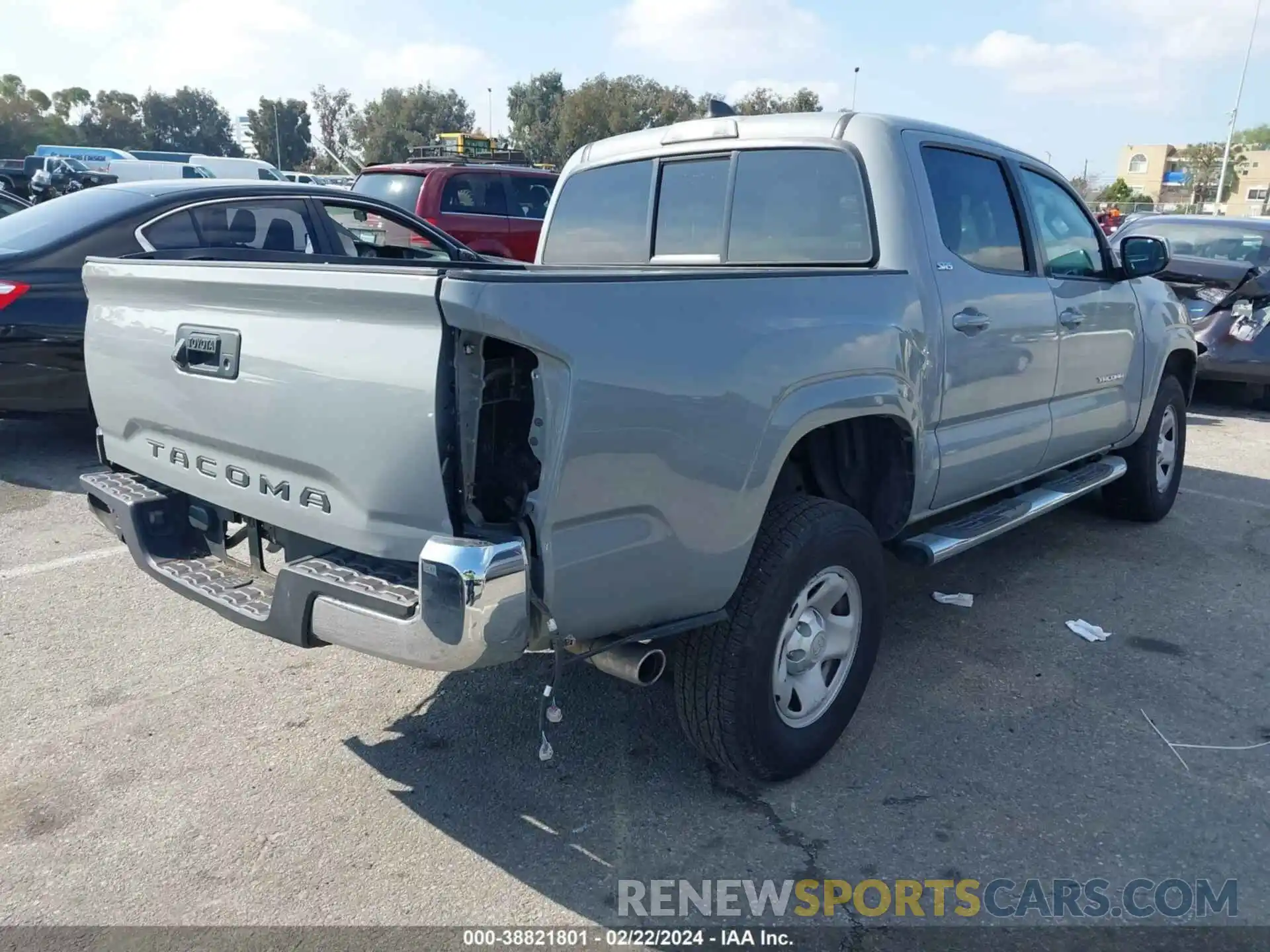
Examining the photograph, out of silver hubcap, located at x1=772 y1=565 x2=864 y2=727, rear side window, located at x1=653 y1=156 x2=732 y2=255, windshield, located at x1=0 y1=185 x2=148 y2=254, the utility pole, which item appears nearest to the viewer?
silver hubcap, located at x1=772 y1=565 x2=864 y2=727

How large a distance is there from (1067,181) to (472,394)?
395 centimetres

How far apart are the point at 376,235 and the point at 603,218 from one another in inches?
177

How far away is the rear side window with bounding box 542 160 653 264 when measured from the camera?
4.27 m

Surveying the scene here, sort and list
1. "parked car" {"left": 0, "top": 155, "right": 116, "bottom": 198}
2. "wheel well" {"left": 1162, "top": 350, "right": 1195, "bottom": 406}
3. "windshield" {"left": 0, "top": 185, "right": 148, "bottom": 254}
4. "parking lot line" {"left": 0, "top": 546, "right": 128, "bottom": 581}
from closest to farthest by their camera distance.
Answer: "parking lot line" {"left": 0, "top": 546, "right": 128, "bottom": 581} < "wheel well" {"left": 1162, "top": 350, "right": 1195, "bottom": 406} < "windshield" {"left": 0, "top": 185, "right": 148, "bottom": 254} < "parked car" {"left": 0, "top": 155, "right": 116, "bottom": 198}

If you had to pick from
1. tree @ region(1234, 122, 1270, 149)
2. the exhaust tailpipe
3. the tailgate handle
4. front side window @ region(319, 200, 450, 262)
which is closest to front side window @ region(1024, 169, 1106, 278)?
the exhaust tailpipe

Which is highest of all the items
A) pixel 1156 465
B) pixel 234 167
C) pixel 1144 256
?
pixel 234 167

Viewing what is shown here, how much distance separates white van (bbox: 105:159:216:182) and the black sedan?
696 inches

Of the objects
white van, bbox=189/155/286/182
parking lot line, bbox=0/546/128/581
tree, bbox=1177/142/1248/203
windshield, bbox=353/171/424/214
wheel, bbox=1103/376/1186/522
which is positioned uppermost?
tree, bbox=1177/142/1248/203

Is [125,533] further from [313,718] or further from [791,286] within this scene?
[791,286]

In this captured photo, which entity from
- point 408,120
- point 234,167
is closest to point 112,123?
point 408,120

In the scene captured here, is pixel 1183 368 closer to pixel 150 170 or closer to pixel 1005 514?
pixel 1005 514

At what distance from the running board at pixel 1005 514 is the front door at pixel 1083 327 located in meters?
0.12

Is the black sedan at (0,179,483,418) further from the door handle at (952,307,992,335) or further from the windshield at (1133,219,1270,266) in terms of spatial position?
the windshield at (1133,219,1270,266)

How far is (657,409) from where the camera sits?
7.79 feet
